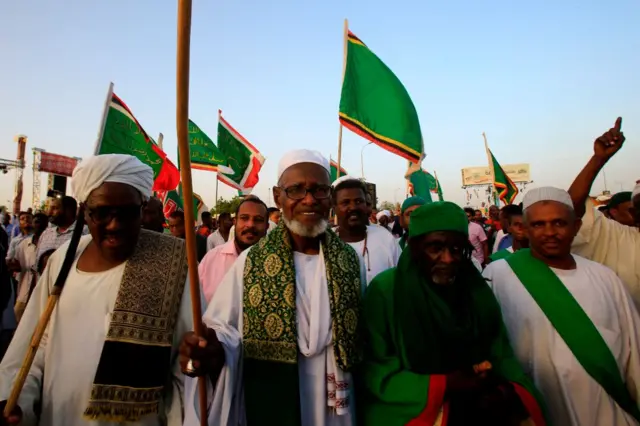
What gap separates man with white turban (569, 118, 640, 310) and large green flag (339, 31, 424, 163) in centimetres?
253

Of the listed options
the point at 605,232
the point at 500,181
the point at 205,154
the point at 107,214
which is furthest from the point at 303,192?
the point at 500,181

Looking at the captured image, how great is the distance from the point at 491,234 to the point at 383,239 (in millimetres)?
8690

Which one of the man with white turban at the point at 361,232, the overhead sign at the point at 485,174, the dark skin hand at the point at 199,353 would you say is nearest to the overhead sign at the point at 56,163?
the man with white turban at the point at 361,232

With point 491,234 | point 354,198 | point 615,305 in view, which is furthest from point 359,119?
point 491,234

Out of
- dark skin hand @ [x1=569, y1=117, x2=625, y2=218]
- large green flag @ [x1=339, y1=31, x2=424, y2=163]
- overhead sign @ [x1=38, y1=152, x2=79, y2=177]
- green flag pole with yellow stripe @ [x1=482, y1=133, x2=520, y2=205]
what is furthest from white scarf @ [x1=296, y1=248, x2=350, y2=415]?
overhead sign @ [x1=38, y1=152, x2=79, y2=177]

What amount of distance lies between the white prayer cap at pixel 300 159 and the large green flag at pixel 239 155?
24.2ft

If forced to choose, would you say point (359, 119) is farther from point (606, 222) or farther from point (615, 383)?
point (615, 383)

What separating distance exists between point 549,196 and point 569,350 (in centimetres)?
100

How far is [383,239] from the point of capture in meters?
3.96

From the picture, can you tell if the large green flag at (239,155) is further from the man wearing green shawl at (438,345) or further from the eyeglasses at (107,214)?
the man wearing green shawl at (438,345)

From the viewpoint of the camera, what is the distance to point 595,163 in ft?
10.5

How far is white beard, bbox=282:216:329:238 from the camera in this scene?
2.28 metres

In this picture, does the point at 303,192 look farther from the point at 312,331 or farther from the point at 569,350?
the point at 569,350

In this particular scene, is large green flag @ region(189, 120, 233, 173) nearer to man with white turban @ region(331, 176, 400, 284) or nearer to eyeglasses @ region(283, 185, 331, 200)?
man with white turban @ region(331, 176, 400, 284)
